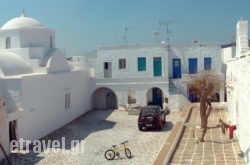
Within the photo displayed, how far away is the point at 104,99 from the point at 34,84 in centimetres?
1264

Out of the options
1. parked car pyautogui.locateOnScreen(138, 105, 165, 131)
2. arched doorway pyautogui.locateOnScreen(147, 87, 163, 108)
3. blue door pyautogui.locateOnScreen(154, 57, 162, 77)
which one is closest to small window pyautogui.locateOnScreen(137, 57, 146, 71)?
blue door pyautogui.locateOnScreen(154, 57, 162, 77)

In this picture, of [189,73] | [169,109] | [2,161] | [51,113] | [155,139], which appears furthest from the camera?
[189,73]

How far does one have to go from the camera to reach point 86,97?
2861cm

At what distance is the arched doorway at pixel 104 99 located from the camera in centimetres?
3059

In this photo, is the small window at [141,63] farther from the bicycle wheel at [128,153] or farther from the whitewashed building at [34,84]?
the bicycle wheel at [128,153]

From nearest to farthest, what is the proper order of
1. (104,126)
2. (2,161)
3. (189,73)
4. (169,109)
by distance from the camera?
(2,161) → (104,126) → (169,109) → (189,73)

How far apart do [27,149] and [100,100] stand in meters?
14.5

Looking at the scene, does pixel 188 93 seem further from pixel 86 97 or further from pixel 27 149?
pixel 27 149

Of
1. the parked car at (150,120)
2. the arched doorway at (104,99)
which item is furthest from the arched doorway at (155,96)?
the parked car at (150,120)

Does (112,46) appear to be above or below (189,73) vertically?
above

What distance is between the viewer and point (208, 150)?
44.8 ft

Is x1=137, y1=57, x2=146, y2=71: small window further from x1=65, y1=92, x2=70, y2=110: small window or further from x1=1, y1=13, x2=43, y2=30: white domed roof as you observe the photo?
x1=1, y1=13, x2=43, y2=30: white domed roof

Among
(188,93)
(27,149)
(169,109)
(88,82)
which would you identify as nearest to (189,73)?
(188,93)

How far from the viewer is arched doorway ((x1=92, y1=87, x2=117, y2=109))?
30.6 m
